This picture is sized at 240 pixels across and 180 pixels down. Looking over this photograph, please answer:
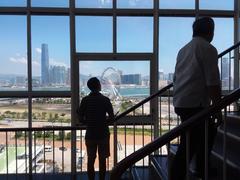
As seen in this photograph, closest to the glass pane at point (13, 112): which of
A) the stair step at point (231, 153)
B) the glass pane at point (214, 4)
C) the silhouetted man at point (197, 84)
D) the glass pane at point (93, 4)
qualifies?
the glass pane at point (93, 4)

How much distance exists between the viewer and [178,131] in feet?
6.45

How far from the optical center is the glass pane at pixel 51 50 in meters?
6.20

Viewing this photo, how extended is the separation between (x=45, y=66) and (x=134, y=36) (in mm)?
1597

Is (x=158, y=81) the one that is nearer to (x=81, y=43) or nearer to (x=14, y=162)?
(x=81, y=43)

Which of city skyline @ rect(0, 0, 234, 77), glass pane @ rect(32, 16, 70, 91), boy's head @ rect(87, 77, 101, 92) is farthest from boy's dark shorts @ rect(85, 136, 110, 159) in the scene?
city skyline @ rect(0, 0, 234, 77)

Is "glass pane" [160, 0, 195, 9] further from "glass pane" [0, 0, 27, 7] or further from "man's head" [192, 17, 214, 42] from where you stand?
"man's head" [192, 17, 214, 42]

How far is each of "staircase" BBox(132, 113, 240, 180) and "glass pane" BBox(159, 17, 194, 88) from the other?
8.37ft

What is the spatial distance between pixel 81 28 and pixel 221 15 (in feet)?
8.04

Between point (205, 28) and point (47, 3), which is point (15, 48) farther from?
point (205, 28)

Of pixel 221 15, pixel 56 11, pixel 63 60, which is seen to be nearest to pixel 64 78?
pixel 63 60

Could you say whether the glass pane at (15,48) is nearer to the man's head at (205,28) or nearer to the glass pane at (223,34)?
the glass pane at (223,34)

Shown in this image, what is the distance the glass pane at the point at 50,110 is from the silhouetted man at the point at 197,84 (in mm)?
3847

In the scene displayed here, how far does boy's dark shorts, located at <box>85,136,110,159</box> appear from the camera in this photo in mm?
4211

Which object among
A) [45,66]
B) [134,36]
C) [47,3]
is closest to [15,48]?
[45,66]
